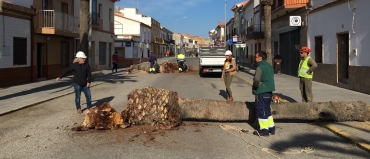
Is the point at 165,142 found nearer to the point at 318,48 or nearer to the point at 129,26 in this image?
the point at 318,48

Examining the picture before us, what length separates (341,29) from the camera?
14.1 meters

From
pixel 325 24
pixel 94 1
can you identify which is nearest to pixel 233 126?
pixel 325 24

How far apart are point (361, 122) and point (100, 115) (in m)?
5.63

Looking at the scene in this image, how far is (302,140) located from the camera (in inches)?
245

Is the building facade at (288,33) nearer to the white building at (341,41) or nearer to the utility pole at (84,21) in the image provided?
the white building at (341,41)

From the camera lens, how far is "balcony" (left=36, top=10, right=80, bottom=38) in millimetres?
18062

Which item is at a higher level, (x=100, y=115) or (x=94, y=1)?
(x=94, y=1)

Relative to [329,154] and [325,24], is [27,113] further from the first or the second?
[325,24]

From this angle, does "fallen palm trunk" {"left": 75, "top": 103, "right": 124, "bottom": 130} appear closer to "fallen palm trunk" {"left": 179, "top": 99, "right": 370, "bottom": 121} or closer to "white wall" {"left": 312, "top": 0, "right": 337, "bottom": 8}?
"fallen palm trunk" {"left": 179, "top": 99, "right": 370, "bottom": 121}

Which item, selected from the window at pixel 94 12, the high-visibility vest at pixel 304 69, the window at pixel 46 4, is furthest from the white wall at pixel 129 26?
the high-visibility vest at pixel 304 69

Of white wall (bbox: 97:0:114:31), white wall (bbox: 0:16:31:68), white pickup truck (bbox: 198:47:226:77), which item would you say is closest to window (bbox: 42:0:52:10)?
white wall (bbox: 0:16:31:68)

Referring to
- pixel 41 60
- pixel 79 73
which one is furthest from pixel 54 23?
pixel 79 73

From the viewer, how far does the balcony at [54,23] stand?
18.1 metres

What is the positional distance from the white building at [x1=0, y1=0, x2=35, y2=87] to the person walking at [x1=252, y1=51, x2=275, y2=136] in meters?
12.3
